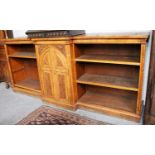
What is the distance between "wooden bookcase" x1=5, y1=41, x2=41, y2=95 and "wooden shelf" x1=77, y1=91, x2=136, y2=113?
36.1 inches

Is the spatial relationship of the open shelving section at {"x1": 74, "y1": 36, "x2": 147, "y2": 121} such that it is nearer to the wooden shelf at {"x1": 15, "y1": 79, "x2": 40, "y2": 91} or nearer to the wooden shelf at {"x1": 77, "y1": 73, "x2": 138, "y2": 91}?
the wooden shelf at {"x1": 77, "y1": 73, "x2": 138, "y2": 91}

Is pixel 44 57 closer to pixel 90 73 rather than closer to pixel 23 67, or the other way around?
pixel 90 73

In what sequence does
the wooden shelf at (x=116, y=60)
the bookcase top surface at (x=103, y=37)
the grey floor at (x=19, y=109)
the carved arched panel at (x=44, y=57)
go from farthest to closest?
the carved arched panel at (x=44, y=57)
the grey floor at (x=19, y=109)
the wooden shelf at (x=116, y=60)
the bookcase top surface at (x=103, y=37)

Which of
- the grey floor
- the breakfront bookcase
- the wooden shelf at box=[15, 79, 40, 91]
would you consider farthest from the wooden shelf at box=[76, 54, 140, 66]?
the wooden shelf at box=[15, 79, 40, 91]

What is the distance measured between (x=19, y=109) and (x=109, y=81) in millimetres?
1466

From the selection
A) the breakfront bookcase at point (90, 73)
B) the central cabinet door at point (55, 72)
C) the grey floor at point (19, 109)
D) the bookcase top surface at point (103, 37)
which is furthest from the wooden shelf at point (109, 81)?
the bookcase top surface at point (103, 37)

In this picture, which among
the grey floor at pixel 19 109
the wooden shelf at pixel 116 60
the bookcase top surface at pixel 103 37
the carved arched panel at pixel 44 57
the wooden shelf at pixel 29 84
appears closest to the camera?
the bookcase top surface at pixel 103 37

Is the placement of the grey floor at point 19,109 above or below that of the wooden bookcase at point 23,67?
below

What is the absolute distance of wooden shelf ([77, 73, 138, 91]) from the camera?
1.96 m

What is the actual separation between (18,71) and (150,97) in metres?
2.51

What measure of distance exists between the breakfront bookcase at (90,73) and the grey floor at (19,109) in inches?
3.4

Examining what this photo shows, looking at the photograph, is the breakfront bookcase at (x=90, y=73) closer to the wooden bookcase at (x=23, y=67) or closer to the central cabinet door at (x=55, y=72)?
the central cabinet door at (x=55, y=72)

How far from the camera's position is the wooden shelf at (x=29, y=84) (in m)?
2.85

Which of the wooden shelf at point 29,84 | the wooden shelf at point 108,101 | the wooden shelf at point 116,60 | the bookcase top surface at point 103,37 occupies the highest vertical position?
the bookcase top surface at point 103,37
